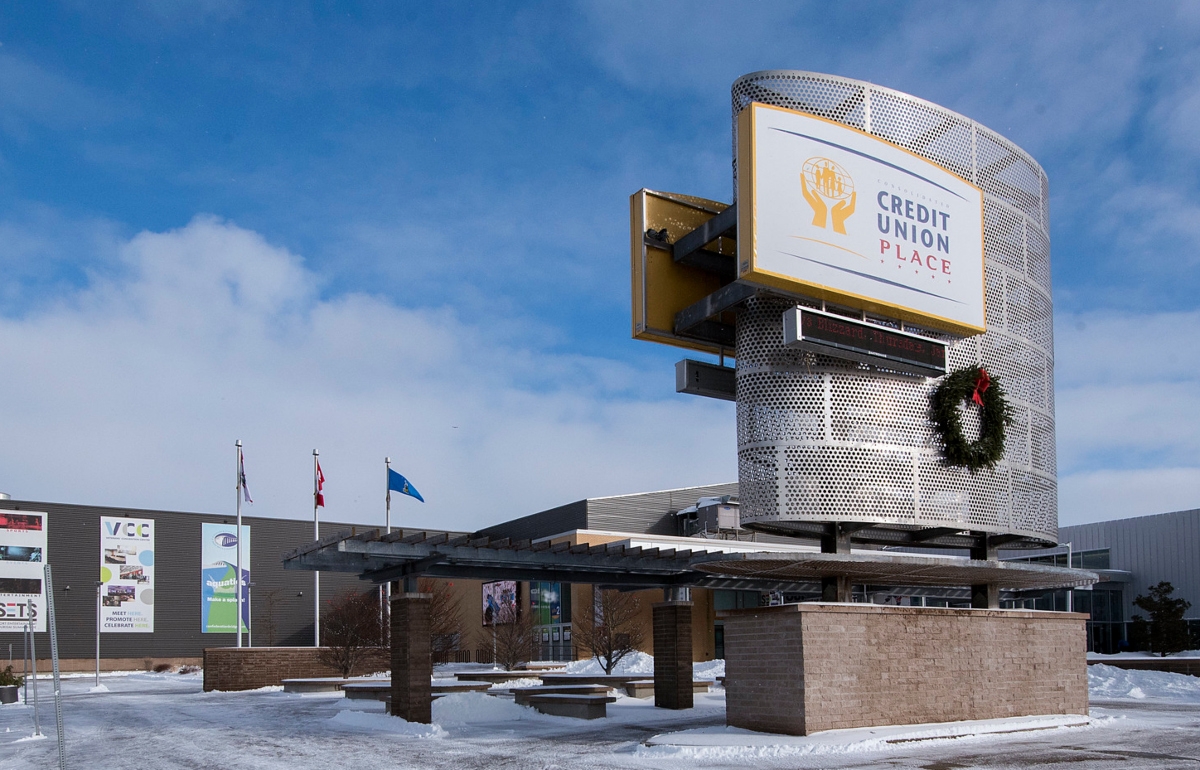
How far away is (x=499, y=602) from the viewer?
6538cm

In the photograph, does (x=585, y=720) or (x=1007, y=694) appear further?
(x=585, y=720)

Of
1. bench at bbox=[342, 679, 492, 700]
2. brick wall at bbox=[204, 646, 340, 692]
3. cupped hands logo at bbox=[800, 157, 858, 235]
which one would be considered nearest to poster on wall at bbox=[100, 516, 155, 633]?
brick wall at bbox=[204, 646, 340, 692]

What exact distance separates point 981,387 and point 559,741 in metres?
11.1

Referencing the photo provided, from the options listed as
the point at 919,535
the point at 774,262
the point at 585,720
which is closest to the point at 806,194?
the point at 774,262

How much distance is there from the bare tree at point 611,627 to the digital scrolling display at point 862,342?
83.1 ft

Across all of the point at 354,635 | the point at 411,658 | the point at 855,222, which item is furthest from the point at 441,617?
the point at 855,222

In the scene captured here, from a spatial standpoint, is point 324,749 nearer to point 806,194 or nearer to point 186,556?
point 806,194

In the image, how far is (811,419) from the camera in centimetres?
2002

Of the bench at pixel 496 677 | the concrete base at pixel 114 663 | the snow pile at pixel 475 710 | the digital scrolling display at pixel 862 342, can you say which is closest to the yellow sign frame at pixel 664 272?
the digital scrolling display at pixel 862 342

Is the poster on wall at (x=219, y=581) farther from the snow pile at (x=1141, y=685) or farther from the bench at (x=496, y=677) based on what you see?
the snow pile at (x=1141, y=685)

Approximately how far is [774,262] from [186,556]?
203 feet

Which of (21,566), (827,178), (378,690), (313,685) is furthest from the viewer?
(21,566)

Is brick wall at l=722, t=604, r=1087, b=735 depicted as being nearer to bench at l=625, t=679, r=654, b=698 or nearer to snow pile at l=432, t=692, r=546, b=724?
snow pile at l=432, t=692, r=546, b=724

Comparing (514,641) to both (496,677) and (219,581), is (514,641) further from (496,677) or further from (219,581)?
(219,581)
